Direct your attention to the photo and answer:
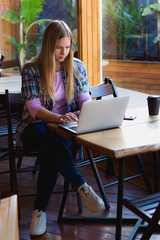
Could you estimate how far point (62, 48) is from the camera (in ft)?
8.65

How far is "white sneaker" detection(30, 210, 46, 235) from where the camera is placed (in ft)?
8.23

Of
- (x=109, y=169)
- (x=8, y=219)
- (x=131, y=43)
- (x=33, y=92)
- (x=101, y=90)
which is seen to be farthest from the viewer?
(x=109, y=169)

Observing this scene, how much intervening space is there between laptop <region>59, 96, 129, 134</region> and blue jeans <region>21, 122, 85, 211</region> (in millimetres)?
255

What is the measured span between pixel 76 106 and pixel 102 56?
1.08 m

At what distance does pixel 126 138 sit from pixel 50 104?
2.86 ft

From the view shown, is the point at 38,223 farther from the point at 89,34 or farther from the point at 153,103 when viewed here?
the point at 89,34

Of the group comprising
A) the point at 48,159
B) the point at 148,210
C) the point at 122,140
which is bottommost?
the point at 148,210

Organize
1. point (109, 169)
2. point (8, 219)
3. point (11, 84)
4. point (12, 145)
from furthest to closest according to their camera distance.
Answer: point (11, 84)
point (109, 169)
point (12, 145)
point (8, 219)

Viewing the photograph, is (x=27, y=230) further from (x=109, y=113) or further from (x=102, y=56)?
(x=102, y=56)

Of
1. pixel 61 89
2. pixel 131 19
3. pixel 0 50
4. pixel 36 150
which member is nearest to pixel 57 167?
pixel 36 150

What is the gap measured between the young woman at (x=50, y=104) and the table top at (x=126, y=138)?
0.81 feet

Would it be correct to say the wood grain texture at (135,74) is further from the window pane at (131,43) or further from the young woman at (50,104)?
the young woman at (50,104)

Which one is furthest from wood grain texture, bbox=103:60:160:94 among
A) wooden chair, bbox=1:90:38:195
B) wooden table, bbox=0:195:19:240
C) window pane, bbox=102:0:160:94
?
wooden table, bbox=0:195:19:240

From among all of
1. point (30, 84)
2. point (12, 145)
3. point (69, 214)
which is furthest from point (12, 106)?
point (69, 214)
